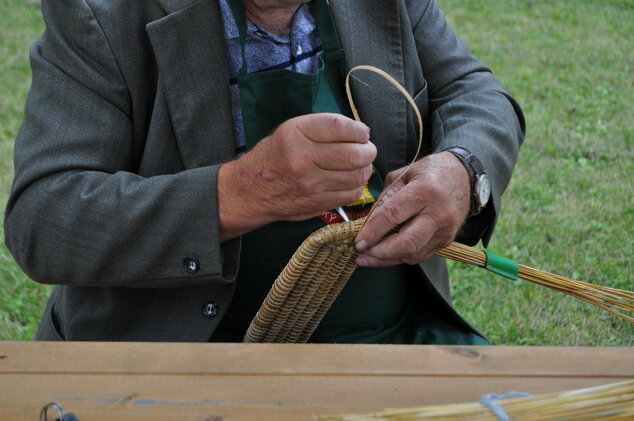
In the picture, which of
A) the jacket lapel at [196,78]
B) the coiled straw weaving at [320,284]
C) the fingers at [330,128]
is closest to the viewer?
the fingers at [330,128]

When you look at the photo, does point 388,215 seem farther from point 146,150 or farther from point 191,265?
point 146,150

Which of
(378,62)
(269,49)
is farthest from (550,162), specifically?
(269,49)

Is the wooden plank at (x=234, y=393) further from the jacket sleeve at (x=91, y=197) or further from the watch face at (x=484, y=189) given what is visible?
the watch face at (x=484, y=189)

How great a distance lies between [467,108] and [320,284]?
2.05ft

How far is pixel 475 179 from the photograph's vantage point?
154 centimetres

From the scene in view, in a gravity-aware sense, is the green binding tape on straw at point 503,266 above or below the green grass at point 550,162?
above

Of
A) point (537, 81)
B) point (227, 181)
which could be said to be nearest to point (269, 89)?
point (227, 181)

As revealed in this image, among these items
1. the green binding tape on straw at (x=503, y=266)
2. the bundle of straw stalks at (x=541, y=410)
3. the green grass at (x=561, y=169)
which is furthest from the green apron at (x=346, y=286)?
the green grass at (x=561, y=169)

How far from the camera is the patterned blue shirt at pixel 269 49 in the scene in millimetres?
1564

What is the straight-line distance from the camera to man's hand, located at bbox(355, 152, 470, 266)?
1371mm

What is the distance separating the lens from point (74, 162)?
55.1 inches

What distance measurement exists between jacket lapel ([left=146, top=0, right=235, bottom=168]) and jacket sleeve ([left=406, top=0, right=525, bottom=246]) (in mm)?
477

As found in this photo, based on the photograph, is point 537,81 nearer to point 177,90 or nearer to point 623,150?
point 623,150

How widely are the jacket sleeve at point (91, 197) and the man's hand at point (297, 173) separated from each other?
0.04 metres
